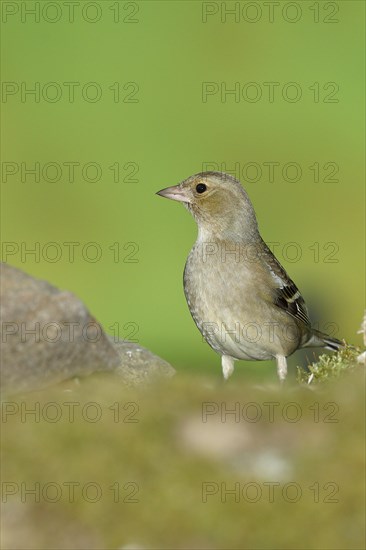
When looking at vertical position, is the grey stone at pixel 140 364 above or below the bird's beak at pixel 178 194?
below

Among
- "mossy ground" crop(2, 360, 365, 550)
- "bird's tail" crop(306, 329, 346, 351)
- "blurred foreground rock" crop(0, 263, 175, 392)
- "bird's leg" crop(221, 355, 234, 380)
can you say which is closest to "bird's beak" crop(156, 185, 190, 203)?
"bird's leg" crop(221, 355, 234, 380)

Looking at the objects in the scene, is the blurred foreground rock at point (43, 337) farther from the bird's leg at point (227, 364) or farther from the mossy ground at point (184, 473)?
the bird's leg at point (227, 364)

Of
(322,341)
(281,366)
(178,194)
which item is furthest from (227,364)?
(178,194)

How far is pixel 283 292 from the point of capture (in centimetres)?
1007

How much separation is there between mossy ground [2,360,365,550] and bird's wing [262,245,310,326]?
183 inches

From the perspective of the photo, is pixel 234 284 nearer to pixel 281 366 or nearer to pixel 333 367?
pixel 281 366

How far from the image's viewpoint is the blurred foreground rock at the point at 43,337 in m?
6.11

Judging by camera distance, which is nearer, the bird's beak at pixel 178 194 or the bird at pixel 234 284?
the bird at pixel 234 284

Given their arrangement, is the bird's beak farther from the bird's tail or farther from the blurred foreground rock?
the blurred foreground rock

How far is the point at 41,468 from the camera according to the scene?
464cm

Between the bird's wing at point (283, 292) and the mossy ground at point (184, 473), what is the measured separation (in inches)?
183

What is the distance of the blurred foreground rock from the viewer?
20.1ft

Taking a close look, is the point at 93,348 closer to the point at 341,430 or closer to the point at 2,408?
the point at 2,408

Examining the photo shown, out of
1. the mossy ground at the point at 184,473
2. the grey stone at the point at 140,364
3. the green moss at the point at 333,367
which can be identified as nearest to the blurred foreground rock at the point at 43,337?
the mossy ground at the point at 184,473
